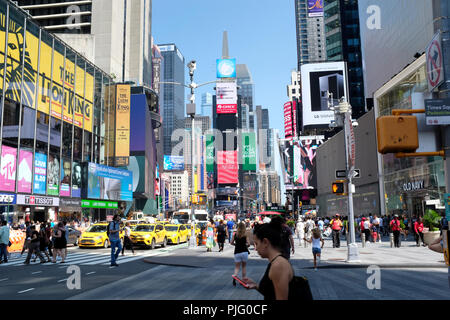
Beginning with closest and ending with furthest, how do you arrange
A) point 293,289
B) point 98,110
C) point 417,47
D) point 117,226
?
point 293,289 < point 117,226 < point 417,47 < point 98,110

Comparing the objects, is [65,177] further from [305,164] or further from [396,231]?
[305,164]

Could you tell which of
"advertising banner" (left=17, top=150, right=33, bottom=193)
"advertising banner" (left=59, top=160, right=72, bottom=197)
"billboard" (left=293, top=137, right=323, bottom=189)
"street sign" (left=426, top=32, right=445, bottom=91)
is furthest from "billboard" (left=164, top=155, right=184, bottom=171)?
"street sign" (left=426, top=32, right=445, bottom=91)

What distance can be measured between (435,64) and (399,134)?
134cm

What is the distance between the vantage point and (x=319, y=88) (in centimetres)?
9006

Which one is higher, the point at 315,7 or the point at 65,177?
the point at 315,7

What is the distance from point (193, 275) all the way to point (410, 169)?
110ft

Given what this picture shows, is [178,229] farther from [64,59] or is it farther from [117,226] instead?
[64,59]

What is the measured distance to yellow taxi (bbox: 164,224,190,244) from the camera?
28844 millimetres

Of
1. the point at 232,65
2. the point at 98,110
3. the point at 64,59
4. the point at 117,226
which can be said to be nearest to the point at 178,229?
the point at 117,226

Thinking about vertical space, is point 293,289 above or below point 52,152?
below

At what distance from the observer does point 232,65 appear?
139125mm

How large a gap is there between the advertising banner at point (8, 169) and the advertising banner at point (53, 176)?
19.7ft

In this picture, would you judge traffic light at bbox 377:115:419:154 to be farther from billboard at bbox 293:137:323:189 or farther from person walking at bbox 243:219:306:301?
billboard at bbox 293:137:323:189

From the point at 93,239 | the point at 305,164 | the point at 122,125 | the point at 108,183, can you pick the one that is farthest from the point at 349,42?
the point at 93,239
